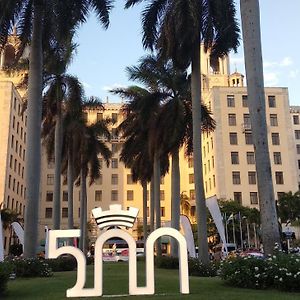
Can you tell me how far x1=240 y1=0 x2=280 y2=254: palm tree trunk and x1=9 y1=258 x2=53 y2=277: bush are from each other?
1082 cm

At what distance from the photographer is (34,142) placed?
2359 centimetres

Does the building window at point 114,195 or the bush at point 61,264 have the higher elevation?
the building window at point 114,195

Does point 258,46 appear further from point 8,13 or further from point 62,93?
point 62,93

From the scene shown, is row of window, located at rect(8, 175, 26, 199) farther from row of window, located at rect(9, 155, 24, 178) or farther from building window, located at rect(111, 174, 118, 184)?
building window, located at rect(111, 174, 118, 184)

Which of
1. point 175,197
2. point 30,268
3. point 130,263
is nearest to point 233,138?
point 175,197

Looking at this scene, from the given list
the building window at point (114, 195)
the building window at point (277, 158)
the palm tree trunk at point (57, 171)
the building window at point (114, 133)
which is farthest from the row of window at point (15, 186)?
the building window at point (277, 158)

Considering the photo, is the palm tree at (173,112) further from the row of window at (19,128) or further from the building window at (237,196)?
the row of window at (19,128)

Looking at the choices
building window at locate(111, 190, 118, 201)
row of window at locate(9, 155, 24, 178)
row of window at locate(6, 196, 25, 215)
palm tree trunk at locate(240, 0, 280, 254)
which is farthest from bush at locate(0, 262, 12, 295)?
building window at locate(111, 190, 118, 201)

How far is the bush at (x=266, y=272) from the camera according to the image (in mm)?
12750

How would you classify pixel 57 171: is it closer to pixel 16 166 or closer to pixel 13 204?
pixel 13 204

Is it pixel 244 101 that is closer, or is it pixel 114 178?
pixel 244 101

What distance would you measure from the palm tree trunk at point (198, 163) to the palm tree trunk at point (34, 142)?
8.18 m

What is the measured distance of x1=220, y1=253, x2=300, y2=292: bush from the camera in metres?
12.8

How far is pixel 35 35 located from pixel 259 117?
44.2 ft
